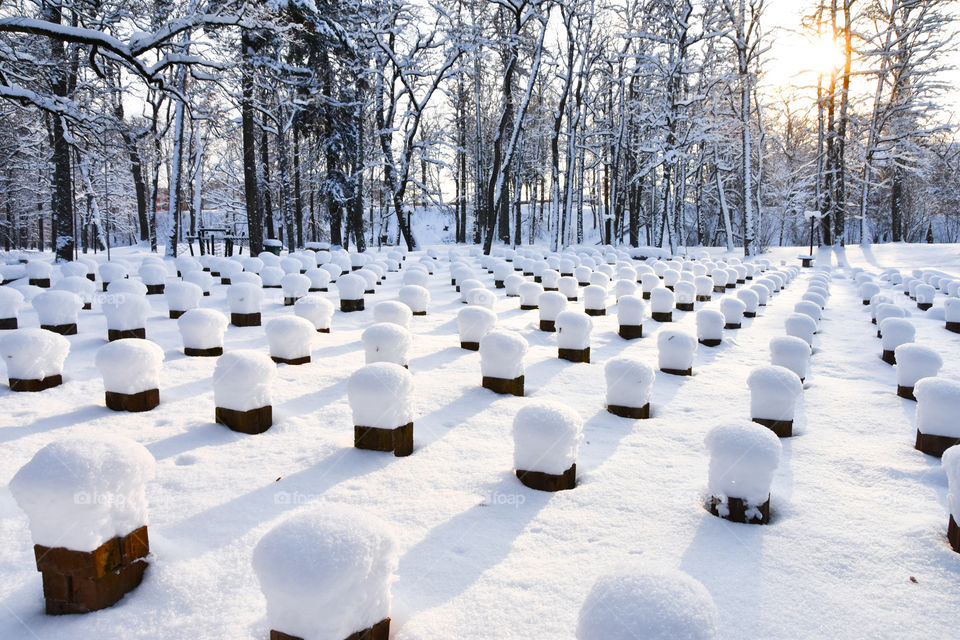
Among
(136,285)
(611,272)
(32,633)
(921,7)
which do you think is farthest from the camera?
(921,7)

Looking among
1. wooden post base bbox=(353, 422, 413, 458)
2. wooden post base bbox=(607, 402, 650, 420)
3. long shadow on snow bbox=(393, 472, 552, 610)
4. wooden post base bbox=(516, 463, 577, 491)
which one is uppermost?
wooden post base bbox=(353, 422, 413, 458)

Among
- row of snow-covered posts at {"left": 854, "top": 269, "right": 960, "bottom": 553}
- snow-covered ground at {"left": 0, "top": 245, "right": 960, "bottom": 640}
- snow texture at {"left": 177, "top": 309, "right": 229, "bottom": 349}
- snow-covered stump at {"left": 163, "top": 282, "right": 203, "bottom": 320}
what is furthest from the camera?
snow-covered stump at {"left": 163, "top": 282, "right": 203, "bottom": 320}

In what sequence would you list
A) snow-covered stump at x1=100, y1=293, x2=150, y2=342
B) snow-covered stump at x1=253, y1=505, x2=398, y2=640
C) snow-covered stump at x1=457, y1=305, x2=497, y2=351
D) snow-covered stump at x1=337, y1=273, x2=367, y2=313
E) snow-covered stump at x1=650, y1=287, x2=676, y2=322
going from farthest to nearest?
snow-covered stump at x1=650, y1=287, x2=676, y2=322, snow-covered stump at x1=337, y1=273, x2=367, y2=313, snow-covered stump at x1=457, y1=305, x2=497, y2=351, snow-covered stump at x1=100, y1=293, x2=150, y2=342, snow-covered stump at x1=253, y1=505, x2=398, y2=640

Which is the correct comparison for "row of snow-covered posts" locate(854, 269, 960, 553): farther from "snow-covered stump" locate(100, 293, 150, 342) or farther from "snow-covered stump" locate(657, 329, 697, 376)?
"snow-covered stump" locate(100, 293, 150, 342)

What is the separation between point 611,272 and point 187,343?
10.5 m

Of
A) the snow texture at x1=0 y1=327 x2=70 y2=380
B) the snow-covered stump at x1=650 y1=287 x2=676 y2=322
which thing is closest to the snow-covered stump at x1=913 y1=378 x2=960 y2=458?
the snow-covered stump at x1=650 y1=287 x2=676 y2=322

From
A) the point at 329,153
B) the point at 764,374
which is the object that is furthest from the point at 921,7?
the point at 764,374

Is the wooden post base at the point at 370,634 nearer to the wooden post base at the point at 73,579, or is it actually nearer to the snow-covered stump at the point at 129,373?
the wooden post base at the point at 73,579

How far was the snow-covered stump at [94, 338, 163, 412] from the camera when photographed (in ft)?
12.2

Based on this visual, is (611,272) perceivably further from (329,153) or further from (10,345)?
(329,153)

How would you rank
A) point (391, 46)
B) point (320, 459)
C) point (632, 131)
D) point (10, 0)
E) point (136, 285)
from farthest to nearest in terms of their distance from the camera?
point (632, 131)
point (391, 46)
point (10, 0)
point (136, 285)
point (320, 459)

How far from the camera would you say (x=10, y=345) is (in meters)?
4.02

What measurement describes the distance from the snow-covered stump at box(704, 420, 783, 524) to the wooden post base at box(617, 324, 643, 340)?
412 cm

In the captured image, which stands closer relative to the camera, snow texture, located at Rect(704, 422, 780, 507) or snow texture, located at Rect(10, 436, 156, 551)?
snow texture, located at Rect(10, 436, 156, 551)
